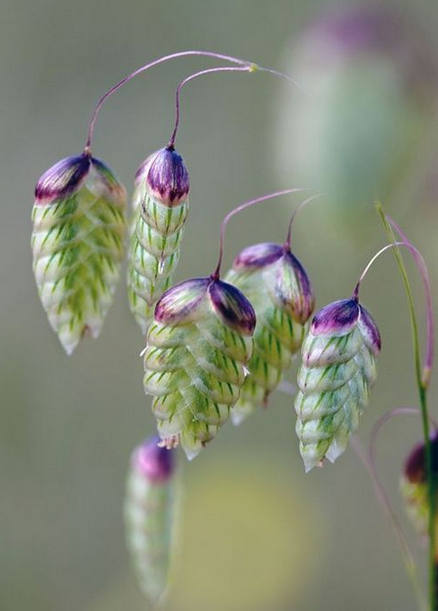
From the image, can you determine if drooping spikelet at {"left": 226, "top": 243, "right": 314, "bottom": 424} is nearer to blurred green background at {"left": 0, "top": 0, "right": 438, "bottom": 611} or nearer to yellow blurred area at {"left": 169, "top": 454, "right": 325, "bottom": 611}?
blurred green background at {"left": 0, "top": 0, "right": 438, "bottom": 611}

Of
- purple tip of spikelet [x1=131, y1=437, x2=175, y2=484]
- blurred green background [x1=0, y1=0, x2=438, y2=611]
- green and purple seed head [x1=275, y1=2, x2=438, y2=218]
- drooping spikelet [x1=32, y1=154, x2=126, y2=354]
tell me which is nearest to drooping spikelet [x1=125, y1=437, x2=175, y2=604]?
purple tip of spikelet [x1=131, y1=437, x2=175, y2=484]

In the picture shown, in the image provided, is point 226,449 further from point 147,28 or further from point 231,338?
point 231,338

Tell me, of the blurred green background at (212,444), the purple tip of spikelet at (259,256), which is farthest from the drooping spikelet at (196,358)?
the blurred green background at (212,444)

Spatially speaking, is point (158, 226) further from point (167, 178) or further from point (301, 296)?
point (301, 296)

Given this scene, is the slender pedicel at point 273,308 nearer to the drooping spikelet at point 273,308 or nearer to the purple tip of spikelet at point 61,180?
the drooping spikelet at point 273,308

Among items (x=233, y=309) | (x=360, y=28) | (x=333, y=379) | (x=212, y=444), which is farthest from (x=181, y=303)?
(x=212, y=444)

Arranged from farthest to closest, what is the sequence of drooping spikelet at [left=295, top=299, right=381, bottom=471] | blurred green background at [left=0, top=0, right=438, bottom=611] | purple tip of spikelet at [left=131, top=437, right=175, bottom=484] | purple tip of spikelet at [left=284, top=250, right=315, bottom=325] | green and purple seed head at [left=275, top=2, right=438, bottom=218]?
blurred green background at [left=0, top=0, right=438, bottom=611] < purple tip of spikelet at [left=131, top=437, right=175, bottom=484] < purple tip of spikelet at [left=284, top=250, right=315, bottom=325] < drooping spikelet at [left=295, top=299, right=381, bottom=471] < green and purple seed head at [left=275, top=2, right=438, bottom=218]
